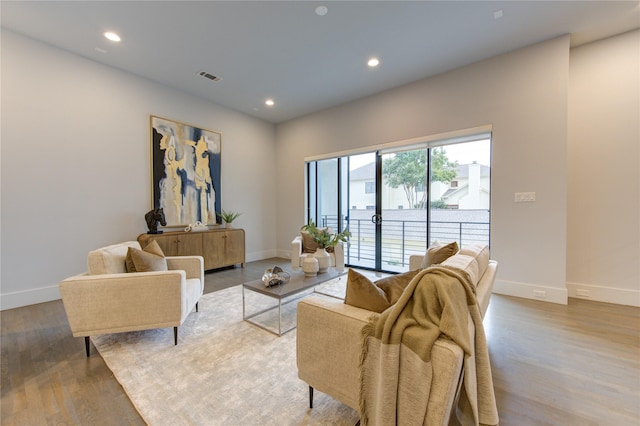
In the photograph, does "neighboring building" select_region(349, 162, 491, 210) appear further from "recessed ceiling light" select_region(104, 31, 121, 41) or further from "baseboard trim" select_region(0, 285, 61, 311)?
"baseboard trim" select_region(0, 285, 61, 311)

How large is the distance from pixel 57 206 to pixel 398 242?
5.34 m

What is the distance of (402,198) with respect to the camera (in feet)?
14.8

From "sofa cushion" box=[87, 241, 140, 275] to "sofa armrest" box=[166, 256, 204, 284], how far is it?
0.50 m

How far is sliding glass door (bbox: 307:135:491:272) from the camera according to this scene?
392 cm

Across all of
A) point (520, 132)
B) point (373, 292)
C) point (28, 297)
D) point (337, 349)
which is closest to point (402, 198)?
point (520, 132)

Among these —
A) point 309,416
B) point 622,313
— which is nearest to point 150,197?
point 309,416

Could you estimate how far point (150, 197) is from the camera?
404 centimetres

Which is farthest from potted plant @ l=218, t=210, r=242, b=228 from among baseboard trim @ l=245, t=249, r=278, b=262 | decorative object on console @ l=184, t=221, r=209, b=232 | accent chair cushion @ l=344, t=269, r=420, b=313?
accent chair cushion @ l=344, t=269, r=420, b=313

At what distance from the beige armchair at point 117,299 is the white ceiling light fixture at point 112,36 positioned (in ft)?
8.58

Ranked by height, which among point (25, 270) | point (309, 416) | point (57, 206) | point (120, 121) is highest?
point (120, 121)

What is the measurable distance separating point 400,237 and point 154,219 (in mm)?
4341

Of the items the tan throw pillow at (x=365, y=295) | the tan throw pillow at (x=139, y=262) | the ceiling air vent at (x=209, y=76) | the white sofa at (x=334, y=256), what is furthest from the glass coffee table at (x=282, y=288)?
the ceiling air vent at (x=209, y=76)

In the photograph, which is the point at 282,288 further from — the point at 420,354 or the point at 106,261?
the point at 420,354

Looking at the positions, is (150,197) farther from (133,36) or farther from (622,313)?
(622,313)
